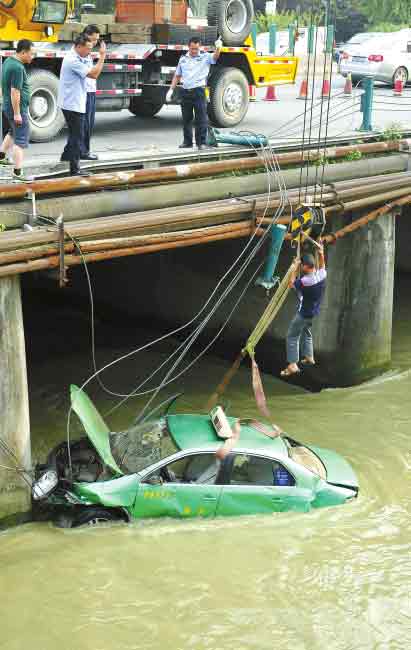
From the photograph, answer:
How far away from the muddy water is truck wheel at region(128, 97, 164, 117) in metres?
11.2

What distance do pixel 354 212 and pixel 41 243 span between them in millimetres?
5950

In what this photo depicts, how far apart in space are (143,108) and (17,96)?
884 cm

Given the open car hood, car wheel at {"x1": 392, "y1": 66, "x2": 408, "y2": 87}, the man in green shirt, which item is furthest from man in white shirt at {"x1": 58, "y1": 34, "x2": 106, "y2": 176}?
car wheel at {"x1": 392, "y1": 66, "x2": 408, "y2": 87}

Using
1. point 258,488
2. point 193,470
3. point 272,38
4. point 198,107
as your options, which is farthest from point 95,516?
point 272,38

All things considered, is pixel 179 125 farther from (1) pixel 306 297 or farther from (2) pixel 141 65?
(1) pixel 306 297

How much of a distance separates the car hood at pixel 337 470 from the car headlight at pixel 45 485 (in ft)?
10.0

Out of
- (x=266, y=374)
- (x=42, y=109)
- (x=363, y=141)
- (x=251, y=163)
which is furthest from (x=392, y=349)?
(x=42, y=109)

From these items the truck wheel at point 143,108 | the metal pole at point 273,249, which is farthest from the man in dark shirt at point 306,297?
the truck wheel at point 143,108

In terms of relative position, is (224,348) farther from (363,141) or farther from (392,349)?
(363,141)

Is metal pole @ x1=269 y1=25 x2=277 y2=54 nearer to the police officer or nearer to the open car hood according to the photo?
the police officer

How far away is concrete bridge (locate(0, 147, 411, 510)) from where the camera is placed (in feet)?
32.1

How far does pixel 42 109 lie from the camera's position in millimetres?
15969

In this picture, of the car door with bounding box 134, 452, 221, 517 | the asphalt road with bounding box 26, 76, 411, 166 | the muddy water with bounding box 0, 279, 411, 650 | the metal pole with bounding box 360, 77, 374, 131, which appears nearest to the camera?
the muddy water with bounding box 0, 279, 411, 650

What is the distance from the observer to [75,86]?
1202cm
